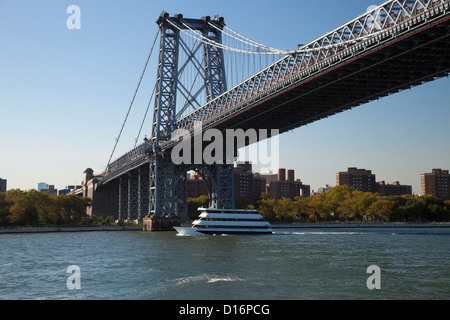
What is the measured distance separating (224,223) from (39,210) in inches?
1895

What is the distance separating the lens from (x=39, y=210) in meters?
105

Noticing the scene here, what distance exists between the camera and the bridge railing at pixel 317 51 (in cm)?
3984

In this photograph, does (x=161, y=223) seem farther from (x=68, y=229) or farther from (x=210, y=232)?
(x=68, y=229)

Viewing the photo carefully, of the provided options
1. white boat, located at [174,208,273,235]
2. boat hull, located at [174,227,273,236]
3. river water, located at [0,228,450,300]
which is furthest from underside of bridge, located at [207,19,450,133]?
river water, located at [0,228,450,300]

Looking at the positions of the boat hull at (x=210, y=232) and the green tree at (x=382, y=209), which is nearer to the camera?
the boat hull at (x=210, y=232)

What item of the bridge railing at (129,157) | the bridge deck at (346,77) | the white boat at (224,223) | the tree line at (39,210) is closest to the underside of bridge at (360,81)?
the bridge deck at (346,77)

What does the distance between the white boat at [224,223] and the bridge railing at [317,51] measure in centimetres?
1193

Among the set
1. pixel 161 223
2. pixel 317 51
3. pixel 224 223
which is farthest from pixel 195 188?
pixel 317 51

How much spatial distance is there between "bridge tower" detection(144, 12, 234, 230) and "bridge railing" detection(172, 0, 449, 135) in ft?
26.1

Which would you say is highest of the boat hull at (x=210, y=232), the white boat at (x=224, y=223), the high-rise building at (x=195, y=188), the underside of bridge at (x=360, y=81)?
the underside of bridge at (x=360, y=81)

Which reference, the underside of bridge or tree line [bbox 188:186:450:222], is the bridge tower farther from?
tree line [bbox 188:186:450:222]

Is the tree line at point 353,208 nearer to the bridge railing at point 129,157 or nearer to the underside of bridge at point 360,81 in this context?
the bridge railing at point 129,157
